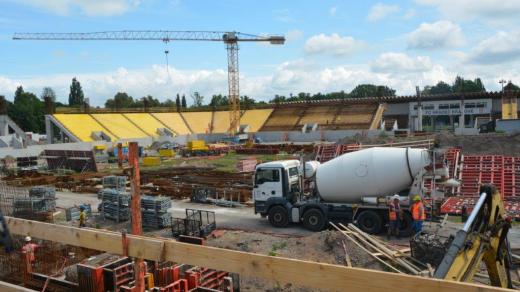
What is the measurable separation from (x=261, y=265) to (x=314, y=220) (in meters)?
13.3

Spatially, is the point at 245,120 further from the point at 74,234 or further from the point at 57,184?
the point at 74,234

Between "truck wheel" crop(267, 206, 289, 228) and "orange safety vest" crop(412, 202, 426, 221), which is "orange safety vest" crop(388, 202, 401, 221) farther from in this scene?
"truck wheel" crop(267, 206, 289, 228)

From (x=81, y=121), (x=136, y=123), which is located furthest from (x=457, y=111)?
(x=81, y=121)

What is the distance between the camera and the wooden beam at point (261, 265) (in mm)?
3180

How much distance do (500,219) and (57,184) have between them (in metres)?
29.3

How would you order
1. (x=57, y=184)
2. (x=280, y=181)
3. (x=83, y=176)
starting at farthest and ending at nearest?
(x=83, y=176) < (x=57, y=184) < (x=280, y=181)

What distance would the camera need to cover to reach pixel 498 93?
57469 millimetres

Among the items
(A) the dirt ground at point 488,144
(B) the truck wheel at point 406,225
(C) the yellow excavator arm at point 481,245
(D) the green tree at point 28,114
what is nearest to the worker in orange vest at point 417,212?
(B) the truck wheel at point 406,225

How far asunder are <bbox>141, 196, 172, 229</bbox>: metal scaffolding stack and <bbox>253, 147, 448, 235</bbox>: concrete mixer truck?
3694 millimetres

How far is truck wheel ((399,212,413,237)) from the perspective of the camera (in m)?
15.3

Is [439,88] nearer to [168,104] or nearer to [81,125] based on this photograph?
[168,104]

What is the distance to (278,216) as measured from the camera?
1764cm

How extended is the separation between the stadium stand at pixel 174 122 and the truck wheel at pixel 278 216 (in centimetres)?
5665

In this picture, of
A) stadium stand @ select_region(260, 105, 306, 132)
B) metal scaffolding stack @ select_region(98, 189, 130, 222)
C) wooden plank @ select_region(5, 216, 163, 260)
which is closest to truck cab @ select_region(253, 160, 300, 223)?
metal scaffolding stack @ select_region(98, 189, 130, 222)
